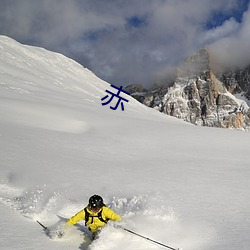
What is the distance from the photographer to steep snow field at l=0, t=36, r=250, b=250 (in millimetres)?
5480

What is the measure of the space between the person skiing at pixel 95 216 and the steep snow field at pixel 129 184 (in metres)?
0.21

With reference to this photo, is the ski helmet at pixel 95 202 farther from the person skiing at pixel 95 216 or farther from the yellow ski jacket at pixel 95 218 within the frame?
the yellow ski jacket at pixel 95 218

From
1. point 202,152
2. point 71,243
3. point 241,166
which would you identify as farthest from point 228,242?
point 202,152

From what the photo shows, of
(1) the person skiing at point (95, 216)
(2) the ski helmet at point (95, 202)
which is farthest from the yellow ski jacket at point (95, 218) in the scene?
(2) the ski helmet at point (95, 202)

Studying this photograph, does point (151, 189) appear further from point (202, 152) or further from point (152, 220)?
point (202, 152)

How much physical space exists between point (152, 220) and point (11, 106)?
15288 millimetres

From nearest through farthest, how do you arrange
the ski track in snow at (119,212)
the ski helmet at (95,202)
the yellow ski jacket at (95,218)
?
the ski track in snow at (119,212)
the ski helmet at (95,202)
the yellow ski jacket at (95,218)

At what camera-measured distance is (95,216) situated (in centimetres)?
589

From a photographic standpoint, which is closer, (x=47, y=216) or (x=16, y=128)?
(x=47, y=216)

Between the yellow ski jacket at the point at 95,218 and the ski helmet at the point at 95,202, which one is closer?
the ski helmet at the point at 95,202

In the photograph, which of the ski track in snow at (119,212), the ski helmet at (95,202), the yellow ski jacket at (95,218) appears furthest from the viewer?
the yellow ski jacket at (95,218)

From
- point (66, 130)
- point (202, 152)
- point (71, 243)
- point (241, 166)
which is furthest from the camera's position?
point (66, 130)

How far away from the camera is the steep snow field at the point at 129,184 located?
5480 mm

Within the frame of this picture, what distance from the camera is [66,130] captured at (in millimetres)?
15836
